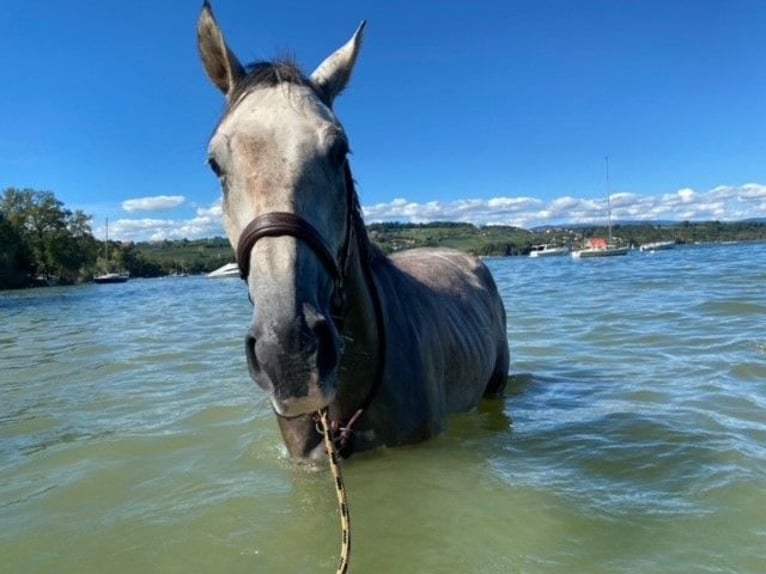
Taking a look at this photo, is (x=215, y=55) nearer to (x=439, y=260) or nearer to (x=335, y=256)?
(x=335, y=256)

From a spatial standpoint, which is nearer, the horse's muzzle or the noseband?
the horse's muzzle

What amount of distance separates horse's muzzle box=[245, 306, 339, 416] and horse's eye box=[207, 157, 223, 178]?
900 mm

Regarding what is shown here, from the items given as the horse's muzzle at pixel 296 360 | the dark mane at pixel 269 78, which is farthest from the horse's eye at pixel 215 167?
the horse's muzzle at pixel 296 360

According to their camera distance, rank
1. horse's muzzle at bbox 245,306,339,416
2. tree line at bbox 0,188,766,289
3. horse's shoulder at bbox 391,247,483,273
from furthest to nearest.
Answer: tree line at bbox 0,188,766,289, horse's shoulder at bbox 391,247,483,273, horse's muzzle at bbox 245,306,339,416

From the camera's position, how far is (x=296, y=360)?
208 cm

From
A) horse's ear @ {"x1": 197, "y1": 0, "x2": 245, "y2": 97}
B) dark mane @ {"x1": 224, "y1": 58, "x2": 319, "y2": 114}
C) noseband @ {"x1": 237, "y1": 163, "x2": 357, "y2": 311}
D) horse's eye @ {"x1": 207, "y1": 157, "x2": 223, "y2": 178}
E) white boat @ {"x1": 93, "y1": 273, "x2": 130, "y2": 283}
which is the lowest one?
white boat @ {"x1": 93, "y1": 273, "x2": 130, "y2": 283}

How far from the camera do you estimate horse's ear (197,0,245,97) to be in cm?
299

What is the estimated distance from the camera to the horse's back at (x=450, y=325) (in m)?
4.00

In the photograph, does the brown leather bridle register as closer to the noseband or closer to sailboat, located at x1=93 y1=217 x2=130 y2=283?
the noseband

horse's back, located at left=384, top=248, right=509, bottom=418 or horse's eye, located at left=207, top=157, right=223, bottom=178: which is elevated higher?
horse's eye, located at left=207, top=157, right=223, bottom=178

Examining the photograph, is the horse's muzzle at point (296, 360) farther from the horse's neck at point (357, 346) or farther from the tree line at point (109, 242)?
the tree line at point (109, 242)

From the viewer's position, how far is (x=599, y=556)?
8.25ft

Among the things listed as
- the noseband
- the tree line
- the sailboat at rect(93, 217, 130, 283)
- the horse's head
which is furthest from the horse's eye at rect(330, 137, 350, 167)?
the sailboat at rect(93, 217, 130, 283)

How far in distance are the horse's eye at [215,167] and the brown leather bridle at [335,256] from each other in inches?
16.9
